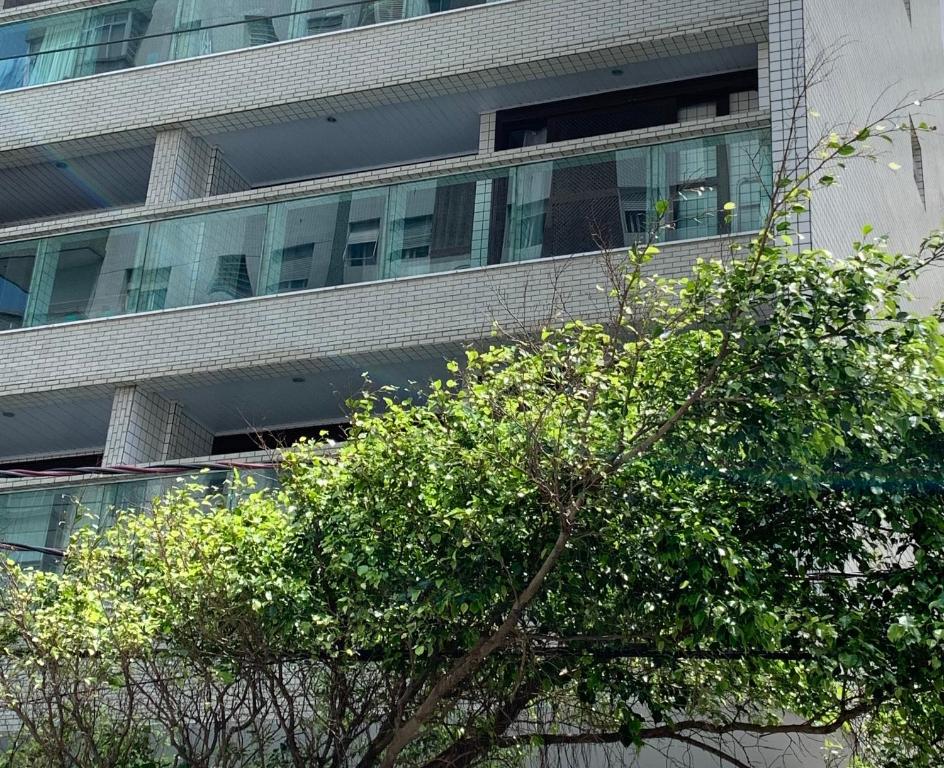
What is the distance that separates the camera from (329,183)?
18172 millimetres

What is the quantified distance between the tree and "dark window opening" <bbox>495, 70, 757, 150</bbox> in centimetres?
Answer: 892

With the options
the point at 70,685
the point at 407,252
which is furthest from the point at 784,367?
the point at 407,252

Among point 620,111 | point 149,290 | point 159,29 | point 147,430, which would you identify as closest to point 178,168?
point 159,29

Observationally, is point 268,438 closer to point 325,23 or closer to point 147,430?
point 147,430

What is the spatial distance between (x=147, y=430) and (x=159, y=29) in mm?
6407

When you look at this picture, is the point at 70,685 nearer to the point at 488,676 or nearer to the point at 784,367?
the point at 488,676

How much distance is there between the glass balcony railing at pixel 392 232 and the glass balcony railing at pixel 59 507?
324 centimetres

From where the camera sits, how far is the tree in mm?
8938

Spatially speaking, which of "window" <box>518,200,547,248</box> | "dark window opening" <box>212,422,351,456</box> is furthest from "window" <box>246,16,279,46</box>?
"window" <box>518,200,547,248</box>

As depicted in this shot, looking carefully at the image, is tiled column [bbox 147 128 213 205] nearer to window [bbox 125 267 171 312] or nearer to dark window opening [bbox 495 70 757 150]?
window [bbox 125 267 171 312]

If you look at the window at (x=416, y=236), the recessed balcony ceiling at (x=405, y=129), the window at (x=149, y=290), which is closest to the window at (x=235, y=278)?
the window at (x=149, y=290)

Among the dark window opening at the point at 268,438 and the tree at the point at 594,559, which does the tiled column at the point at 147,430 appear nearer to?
the dark window opening at the point at 268,438

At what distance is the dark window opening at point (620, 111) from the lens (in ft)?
60.4

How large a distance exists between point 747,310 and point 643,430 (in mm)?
1032
